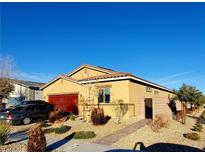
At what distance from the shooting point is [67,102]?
25906 mm

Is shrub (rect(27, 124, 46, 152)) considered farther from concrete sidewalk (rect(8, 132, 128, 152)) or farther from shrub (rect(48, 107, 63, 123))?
shrub (rect(48, 107, 63, 123))

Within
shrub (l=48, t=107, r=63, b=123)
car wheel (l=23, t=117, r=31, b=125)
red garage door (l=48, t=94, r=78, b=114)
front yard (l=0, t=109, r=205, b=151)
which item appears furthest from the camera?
red garage door (l=48, t=94, r=78, b=114)

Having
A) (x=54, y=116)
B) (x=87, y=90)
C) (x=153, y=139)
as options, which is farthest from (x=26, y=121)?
(x=153, y=139)

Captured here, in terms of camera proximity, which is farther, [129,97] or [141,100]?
[141,100]

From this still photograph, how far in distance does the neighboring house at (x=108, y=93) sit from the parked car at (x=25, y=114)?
12.0ft

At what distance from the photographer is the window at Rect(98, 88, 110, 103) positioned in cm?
2245

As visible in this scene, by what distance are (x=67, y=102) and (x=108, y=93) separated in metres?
5.55

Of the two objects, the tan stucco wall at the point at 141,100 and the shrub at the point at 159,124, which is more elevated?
the tan stucco wall at the point at 141,100

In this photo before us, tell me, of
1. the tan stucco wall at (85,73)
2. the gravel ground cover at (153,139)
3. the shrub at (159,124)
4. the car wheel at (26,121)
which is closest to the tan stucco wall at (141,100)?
the shrub at (159,124)

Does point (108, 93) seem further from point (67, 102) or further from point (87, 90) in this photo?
point (67, 102)

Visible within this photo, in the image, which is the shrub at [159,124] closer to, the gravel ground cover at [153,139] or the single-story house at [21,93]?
the gravel ground cover at [153,139]

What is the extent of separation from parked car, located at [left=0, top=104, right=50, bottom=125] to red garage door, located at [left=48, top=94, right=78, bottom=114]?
2610 millimetres

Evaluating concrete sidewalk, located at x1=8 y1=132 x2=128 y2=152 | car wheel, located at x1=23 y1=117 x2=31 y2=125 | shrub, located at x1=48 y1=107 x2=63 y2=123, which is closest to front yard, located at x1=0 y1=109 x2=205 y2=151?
concrete sidewalk, located at x1=8 y1=132 x2=128 y2=152

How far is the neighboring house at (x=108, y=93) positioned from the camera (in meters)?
21.2
